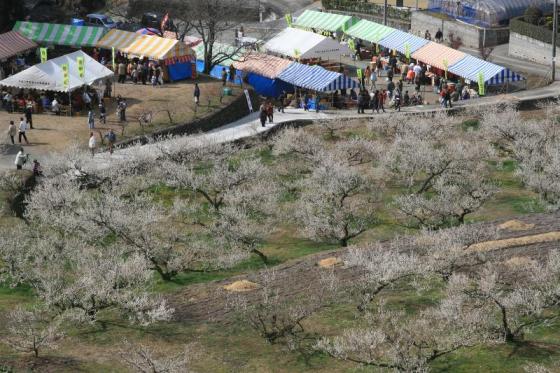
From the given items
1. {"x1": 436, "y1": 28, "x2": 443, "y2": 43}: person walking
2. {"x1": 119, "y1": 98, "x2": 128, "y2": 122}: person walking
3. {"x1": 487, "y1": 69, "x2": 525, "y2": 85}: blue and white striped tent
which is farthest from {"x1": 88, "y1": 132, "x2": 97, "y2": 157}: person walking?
{"x1": 436, "y1": 28, "x2": 443, "y2": 43}: person walking

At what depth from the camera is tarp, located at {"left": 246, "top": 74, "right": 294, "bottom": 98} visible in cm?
5997

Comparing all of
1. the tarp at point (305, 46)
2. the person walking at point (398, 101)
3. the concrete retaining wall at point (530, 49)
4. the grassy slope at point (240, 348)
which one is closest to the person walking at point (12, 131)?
the grassy slope at point (240, 348)

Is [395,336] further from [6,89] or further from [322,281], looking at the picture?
[6,89]

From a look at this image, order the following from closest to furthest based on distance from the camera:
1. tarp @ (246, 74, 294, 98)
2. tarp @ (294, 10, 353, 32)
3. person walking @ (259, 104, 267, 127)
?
person walking @ (259, 104, 267, 127) < tarp @ (246, 74, 294, 98) < tarp @ (294, 10, 353, 32)

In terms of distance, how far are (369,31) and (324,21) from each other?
422cm

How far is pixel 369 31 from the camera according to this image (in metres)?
69.6

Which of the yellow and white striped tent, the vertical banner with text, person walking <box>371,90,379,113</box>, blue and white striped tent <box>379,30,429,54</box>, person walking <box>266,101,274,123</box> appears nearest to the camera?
person walking <box>266,101,274,123</box>

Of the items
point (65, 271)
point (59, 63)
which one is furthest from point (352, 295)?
point (59, 63)

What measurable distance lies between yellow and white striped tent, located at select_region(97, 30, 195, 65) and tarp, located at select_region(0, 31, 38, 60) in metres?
4.27

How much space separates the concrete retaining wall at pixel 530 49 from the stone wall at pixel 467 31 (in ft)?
7.31

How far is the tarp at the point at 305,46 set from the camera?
208ft

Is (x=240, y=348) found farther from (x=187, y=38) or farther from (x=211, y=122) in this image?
(x=187, y=38)

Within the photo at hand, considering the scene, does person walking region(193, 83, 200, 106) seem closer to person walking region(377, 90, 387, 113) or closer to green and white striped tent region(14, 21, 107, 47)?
person walking region(377, 90, 387, 113)

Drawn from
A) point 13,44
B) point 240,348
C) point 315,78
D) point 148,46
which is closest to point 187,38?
point 148,46
